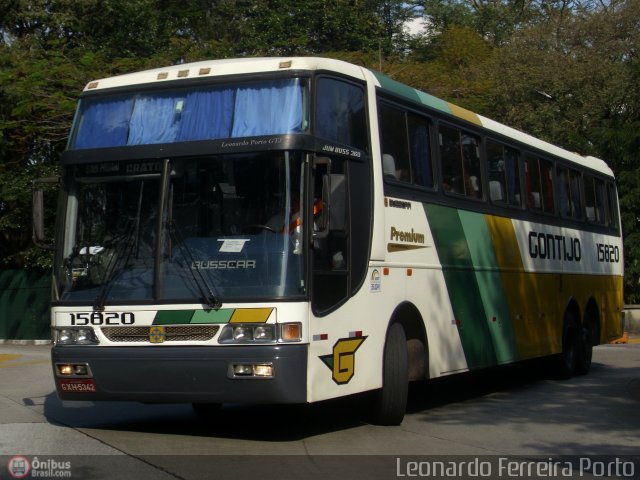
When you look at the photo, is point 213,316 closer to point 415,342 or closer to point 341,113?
point 341,113

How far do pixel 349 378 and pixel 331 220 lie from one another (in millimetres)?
1489

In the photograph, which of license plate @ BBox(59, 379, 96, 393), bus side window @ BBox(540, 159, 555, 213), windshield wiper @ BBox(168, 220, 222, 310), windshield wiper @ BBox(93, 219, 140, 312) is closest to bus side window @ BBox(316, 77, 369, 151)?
windshield wiper @ BBox(168, 220, 222, 310)

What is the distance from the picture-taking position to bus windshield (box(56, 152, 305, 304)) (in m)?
8.75

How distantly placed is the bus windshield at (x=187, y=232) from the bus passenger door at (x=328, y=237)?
18 centimetres

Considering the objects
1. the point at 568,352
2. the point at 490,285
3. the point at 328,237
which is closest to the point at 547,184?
the point at 568,352

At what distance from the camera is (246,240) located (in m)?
8.80

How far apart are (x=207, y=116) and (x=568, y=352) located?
8.78m

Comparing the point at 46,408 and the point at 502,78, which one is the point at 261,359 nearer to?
the point at 46,408

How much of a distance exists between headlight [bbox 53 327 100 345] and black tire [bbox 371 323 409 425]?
2818mm

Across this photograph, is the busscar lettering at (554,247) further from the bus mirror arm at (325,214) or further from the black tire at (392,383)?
the bus mirror arm at (325,214)

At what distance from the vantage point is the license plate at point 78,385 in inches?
362

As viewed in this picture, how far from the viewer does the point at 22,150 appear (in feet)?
89.9

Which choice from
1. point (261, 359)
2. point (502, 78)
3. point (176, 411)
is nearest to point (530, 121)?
point (502, 78)

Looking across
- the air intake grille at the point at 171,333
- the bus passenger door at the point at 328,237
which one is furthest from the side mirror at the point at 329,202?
the air intake grille at the point at 171,333
